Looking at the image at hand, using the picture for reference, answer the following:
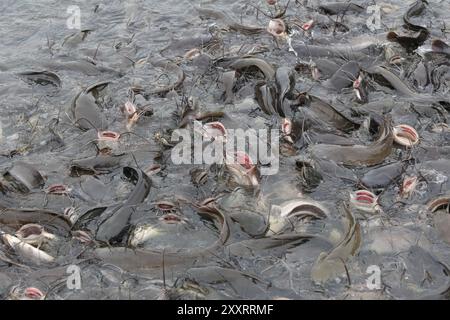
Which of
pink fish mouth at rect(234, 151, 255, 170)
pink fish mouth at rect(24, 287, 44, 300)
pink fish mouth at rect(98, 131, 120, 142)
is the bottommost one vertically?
pink fish mouth at rect(98, 131, 120, 142)

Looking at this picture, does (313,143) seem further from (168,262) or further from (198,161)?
(168,262)

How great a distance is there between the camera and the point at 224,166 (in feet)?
17.5

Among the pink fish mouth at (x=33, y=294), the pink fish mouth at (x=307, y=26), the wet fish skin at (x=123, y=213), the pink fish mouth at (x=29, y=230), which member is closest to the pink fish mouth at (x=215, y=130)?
the wet fish skin at (x=123, y=213)

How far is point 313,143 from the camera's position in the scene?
5777 mm

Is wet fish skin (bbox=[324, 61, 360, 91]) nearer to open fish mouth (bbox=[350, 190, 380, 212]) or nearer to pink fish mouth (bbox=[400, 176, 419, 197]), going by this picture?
pink fish mouth (bbox=[400, 176, 419, 197])

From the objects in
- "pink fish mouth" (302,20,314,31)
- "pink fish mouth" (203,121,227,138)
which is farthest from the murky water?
"pink fish mouth" (203,121,227,138)

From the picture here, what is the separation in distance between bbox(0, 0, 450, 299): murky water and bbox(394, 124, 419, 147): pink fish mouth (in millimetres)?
29

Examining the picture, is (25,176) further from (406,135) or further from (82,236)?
(406,135)

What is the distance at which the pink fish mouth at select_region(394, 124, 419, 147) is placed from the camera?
5695mm

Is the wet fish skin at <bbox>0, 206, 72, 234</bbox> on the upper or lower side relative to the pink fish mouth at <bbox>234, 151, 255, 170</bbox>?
lower

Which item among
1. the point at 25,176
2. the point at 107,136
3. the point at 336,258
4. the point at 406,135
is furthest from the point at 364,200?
the point at 25,176

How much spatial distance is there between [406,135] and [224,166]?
73.7 inches

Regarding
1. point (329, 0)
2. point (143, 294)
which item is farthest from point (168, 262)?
point (329, 0)
